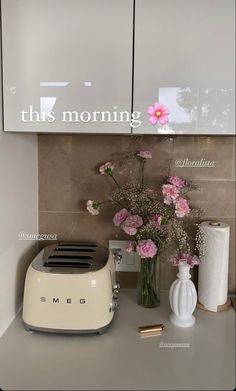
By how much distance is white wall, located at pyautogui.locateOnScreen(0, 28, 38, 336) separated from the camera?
45.0 inches

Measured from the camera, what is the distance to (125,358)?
106cm

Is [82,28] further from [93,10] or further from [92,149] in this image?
[92,149]

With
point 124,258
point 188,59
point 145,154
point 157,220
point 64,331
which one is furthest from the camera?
point 124,258

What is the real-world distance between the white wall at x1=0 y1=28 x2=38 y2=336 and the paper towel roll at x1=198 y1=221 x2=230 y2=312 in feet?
1.97

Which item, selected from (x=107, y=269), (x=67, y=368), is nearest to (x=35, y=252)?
(x=107, y=269)

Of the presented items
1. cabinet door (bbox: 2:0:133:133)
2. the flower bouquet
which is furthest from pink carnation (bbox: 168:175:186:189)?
cabinet door (bbox: 2:0:133:133)

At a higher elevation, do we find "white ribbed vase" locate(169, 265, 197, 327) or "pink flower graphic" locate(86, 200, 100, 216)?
"pink flower graphic" locate(86, 200, 100, 216)

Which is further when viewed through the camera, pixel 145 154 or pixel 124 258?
pixel 124 258

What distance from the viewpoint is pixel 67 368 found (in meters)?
1.01

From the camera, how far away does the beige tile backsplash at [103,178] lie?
1.40 metres

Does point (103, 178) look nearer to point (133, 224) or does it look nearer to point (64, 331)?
point (133, 224)

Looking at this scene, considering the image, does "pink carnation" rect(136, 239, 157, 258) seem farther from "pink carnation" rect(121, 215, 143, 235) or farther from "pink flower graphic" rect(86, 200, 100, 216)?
"pink flower graphic" rect(86, 200, 100, 216)

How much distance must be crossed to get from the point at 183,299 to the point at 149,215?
0.29 meters

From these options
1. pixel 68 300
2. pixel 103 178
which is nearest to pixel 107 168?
pixel 103 178
